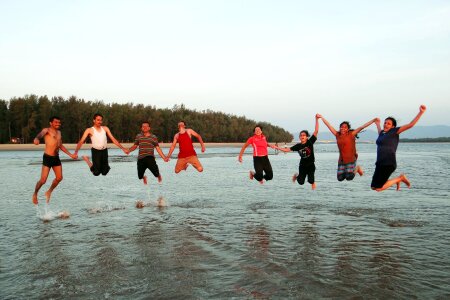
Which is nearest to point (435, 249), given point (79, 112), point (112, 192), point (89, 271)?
point (89, 271)

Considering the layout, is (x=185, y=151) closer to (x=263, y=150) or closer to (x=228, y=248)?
(x=263, y=150)

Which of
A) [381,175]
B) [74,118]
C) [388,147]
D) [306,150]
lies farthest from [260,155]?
[74,118]

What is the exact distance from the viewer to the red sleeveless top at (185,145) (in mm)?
13773

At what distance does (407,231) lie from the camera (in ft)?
32.7

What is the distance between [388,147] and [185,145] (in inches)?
264

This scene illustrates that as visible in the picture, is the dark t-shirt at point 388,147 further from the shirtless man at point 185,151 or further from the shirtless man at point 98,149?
the shirtless man at point 98,149

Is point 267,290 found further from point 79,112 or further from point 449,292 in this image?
point 79,112

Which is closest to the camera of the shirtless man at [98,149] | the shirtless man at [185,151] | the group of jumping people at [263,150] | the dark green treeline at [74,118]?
the group of jumping people at [263,150]

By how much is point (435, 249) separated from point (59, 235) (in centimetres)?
867

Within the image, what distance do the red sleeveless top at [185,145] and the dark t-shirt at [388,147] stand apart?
620 centimetres

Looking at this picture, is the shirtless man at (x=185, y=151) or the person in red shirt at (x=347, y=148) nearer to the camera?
the person in red shirt at (x=347, y=148)

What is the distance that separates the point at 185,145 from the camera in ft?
45.6

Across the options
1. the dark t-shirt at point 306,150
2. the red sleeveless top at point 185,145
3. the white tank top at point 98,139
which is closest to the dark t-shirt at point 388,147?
the dark t-shirt at point 306,150

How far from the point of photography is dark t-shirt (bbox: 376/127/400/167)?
10367 mm
